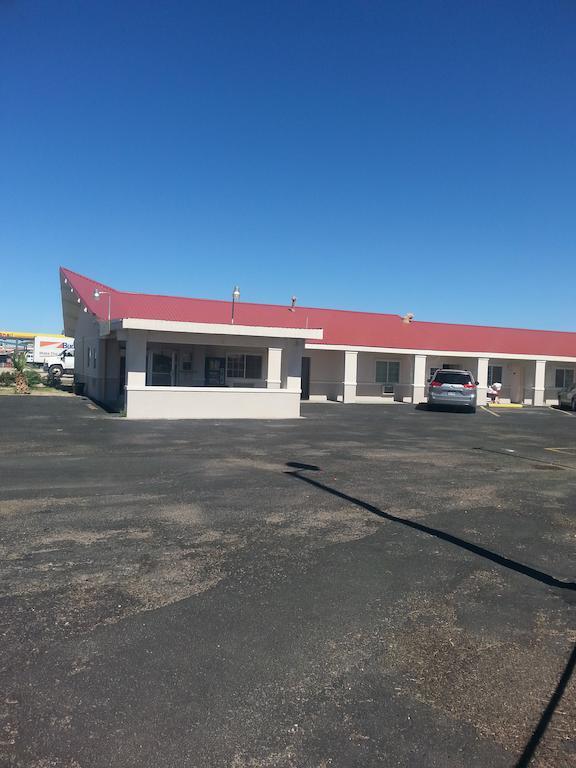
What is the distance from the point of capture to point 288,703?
3.52m

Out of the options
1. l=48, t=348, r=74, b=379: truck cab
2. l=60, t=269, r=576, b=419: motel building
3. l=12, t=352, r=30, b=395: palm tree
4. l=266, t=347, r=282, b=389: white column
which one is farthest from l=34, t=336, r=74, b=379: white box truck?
l=266, t=347, r=282, b=389: white column

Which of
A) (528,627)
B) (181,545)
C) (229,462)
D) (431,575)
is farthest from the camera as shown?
(229,462)

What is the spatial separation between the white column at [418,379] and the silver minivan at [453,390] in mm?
4284

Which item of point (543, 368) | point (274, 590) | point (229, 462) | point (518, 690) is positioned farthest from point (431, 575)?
point (543, 368)

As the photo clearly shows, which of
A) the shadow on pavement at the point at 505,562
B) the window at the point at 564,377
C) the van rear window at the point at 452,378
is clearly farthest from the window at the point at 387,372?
the shadow on pavement at the point at 505,562

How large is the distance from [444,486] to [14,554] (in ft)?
21.3

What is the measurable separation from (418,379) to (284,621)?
27.6 metres

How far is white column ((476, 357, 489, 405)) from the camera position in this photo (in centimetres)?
3206

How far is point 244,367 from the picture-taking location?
27844 mm

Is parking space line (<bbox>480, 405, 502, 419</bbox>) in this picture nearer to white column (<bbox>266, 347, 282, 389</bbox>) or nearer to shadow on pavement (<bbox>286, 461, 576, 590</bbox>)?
white column (<bbox>266, 347, 282, 389</bbox>)

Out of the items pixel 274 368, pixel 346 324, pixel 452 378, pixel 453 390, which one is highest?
pixel 346 324

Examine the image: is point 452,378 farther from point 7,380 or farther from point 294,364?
point 7,380

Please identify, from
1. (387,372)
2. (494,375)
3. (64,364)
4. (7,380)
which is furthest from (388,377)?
(64,364)

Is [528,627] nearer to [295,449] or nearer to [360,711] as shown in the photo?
[360,711]
